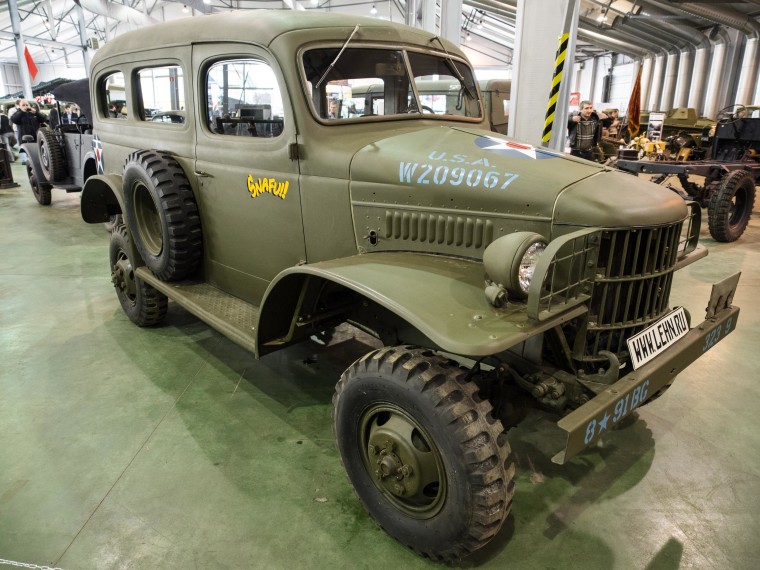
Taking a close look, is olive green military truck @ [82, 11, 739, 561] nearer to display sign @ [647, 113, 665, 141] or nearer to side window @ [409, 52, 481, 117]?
side window @ [409, 52, 481, 117]

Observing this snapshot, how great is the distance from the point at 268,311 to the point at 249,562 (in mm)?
1096

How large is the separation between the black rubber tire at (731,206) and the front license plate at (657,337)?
5.67 meters

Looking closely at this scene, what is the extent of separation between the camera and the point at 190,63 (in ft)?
11.1

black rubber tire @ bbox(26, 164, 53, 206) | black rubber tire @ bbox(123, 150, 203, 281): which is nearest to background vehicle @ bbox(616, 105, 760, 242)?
black rubber tire @ bbox(123, 150, 203, 281)

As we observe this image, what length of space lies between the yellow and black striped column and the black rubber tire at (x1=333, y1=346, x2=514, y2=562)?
4.57 metres

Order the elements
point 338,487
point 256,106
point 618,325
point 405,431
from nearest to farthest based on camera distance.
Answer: point 405,431
point 618,325
point 338,487
point 256,106

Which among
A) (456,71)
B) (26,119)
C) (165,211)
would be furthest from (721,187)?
(26,119)

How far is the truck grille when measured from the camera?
2.19 metres

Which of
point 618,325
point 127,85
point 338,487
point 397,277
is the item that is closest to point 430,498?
point 338,487

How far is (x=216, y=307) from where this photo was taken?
3.41m

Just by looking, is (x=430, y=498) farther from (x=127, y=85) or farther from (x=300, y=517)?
(x=127, y=85)

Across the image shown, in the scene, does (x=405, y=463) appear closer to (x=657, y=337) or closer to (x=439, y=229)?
(x=439, y=229)

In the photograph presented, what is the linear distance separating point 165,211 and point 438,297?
85.2 inches

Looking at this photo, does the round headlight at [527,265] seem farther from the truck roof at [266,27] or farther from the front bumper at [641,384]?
the truck roof at [266,27]
